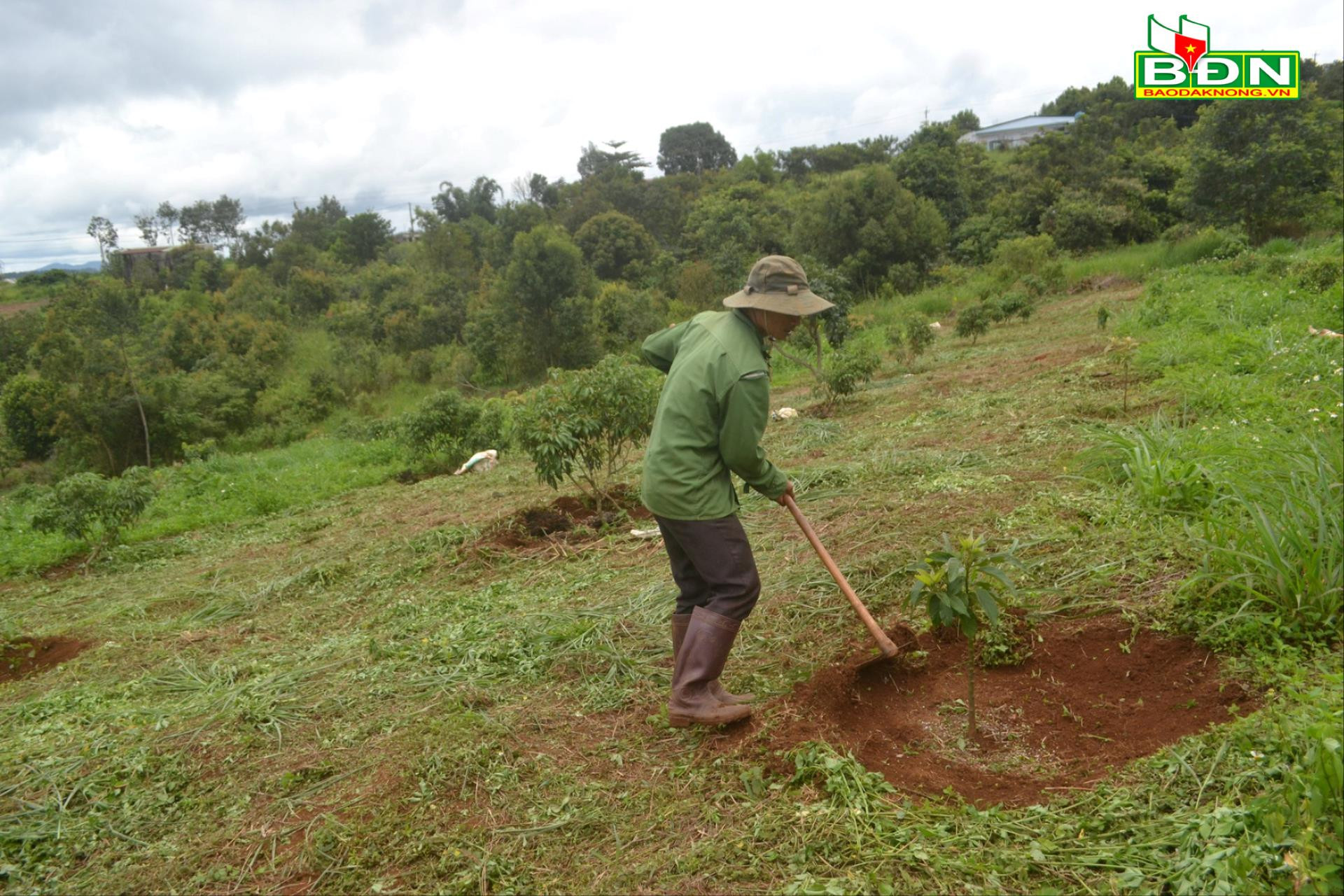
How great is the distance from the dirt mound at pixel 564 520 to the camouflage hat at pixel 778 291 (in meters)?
3.69

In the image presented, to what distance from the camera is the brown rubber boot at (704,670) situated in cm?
313

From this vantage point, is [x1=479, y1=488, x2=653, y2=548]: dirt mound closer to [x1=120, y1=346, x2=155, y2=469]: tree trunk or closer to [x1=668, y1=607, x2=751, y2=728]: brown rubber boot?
[x1=668, y1=607, x2=751, y2=728]: brown rubber boot

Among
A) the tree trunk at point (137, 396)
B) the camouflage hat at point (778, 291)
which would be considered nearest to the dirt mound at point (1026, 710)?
the camouflage hat at point (778, 291)

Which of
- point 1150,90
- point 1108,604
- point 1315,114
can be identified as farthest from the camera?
point 1150,90

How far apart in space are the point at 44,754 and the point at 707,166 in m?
58.5

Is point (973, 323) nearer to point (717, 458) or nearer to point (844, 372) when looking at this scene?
point (844, 372)

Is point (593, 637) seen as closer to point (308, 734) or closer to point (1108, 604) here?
point (308, 734)

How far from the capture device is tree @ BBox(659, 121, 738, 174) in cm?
5797

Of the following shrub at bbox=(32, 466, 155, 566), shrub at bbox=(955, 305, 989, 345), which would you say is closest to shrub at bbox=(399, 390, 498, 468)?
shrub at bbox=(32, 466, 155, 566)

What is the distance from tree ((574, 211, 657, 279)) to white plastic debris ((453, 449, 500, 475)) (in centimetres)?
2318

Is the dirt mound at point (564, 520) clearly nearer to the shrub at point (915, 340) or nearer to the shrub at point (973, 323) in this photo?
the shrub at point (915, 340)

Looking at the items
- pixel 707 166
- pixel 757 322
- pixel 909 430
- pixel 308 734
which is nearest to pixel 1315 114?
pixel 909 430

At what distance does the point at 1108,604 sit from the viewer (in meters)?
3.52

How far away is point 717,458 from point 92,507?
26.9 feet
